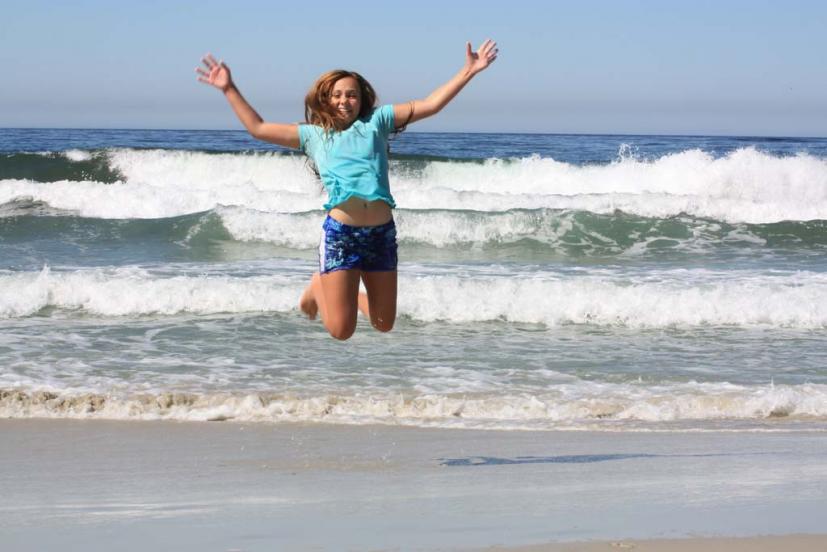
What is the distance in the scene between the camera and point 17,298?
38.8ft

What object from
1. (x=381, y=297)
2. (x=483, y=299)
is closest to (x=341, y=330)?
(x=381, y=297)

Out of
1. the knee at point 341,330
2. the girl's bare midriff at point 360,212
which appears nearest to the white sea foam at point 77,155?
the knee at point 341,330

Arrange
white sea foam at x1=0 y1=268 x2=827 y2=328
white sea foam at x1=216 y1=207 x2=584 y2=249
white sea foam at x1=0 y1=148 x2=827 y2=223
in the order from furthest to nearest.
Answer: white sea foam at x1=0 y1=148 x2=827 y2=223 < white sea foam at x1=216 y1=207 x2=584 y2=249 < white sea foam at x1=0 y1=268 x2=827 y2=328

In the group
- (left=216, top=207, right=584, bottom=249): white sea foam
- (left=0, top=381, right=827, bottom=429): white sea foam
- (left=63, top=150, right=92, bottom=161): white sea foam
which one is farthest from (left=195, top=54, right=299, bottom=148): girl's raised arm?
(left=63, top=150, right=92, bottom=161): white sea foam

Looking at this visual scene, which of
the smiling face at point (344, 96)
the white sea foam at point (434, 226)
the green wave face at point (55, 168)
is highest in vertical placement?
the smiling face at point (344, 96)

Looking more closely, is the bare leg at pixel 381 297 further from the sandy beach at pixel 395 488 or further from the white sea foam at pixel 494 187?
the white sea foam at pixel 494 187

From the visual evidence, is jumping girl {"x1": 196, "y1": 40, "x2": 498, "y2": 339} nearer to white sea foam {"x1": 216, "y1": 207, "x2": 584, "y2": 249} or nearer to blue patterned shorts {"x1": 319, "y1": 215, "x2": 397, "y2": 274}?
blue patterned shorts {"x1": 319, "y1": 215, "x2": 397, "y2": 274}

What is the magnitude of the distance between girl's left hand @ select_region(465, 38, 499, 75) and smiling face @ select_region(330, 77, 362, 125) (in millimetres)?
612

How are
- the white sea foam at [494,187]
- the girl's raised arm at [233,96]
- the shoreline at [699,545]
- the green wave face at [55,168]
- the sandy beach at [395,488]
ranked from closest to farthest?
the shoreline at [699,545], the sandy beach at [395,488], the girl's raised arm at [233,96], the white sea foam at [494,187], the green wave face at [55,168]

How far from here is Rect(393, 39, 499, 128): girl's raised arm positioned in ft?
17.2

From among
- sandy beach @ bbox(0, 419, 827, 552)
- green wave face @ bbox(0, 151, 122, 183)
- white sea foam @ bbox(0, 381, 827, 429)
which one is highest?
green wave face @ bbox(0, 151, 122, 183)

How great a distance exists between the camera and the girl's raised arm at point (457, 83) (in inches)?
207

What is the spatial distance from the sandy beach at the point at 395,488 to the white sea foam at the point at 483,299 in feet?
16.3

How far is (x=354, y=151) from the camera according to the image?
550cm
